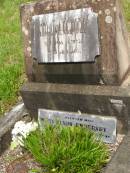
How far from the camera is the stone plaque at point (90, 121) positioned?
4.37m

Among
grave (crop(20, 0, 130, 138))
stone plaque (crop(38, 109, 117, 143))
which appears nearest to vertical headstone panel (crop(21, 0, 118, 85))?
grave (crop(20, 0, 130, 138))

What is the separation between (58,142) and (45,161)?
29cm

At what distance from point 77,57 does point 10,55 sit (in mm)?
2924

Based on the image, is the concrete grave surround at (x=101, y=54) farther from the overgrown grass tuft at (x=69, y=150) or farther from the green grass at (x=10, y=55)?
the green grass at (x=10, y=55)

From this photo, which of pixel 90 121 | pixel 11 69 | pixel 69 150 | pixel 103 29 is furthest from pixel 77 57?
pixel 11 69

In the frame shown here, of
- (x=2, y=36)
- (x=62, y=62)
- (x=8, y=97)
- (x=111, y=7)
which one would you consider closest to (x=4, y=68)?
(x=8, y=97)

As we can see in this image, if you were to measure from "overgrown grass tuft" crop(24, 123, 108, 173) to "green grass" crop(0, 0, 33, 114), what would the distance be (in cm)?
175

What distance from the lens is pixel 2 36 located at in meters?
7.88

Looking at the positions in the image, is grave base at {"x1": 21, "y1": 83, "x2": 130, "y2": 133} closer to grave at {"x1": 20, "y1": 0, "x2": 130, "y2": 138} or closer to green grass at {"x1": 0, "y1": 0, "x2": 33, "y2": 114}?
grave at {"x1": 20, "y1": 0, "x2": 130, "y2": 138}

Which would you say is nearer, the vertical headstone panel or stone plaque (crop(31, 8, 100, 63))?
the vertical headstone panel

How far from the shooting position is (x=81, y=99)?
14.7ft

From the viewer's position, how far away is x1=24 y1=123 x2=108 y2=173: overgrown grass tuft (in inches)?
148

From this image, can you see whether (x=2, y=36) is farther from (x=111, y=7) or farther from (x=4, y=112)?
(x=111, y=7)

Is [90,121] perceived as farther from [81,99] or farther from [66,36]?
[66,36]
